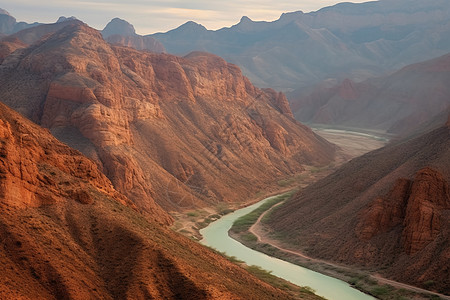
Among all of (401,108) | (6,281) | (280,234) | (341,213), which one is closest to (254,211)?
(280,234)

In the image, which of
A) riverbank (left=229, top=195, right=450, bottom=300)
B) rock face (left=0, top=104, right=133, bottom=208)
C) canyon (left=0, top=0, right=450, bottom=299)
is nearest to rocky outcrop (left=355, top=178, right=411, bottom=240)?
canyon (left=0, top=0, right=450, bottom=299)

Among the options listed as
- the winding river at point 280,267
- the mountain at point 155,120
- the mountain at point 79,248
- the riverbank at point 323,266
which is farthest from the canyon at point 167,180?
the winding river at point 280,267

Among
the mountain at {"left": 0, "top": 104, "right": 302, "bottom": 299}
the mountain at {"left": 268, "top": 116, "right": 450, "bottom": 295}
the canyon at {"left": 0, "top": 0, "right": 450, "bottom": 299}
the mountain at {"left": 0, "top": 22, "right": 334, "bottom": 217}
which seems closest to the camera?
the mountain at {"left": 0, "top": 104, "right": 302, "bottom": 299}

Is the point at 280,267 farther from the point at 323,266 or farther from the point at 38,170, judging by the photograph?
the point at 38,170

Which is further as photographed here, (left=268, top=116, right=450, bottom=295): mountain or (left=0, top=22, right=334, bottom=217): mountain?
(left=0, top=22, right=334, bottom=217): mountain

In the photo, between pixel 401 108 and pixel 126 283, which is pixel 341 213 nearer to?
pixel 126 283

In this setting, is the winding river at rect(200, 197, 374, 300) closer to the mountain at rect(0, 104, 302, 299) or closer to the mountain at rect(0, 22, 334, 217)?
the mountain at rect(0, 22, 334, 217)

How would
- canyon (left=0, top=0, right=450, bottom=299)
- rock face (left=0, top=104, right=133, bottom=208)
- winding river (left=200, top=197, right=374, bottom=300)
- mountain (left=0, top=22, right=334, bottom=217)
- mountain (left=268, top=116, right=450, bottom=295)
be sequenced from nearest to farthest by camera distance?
1. canyon (left=0, top=0, right=450, bottom=299)
2. rock face (left=0, top=104, right=133, bottom=208)
3. winding river (left=200, top=197, right=374, bottom=300)
4. mountain (left=268, top=116, right=450, bottom=295)
5. mountain (left=0, top=22, right=334, bottom=217)

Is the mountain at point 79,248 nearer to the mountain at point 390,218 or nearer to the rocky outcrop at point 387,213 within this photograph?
the mountain at point 390,218
